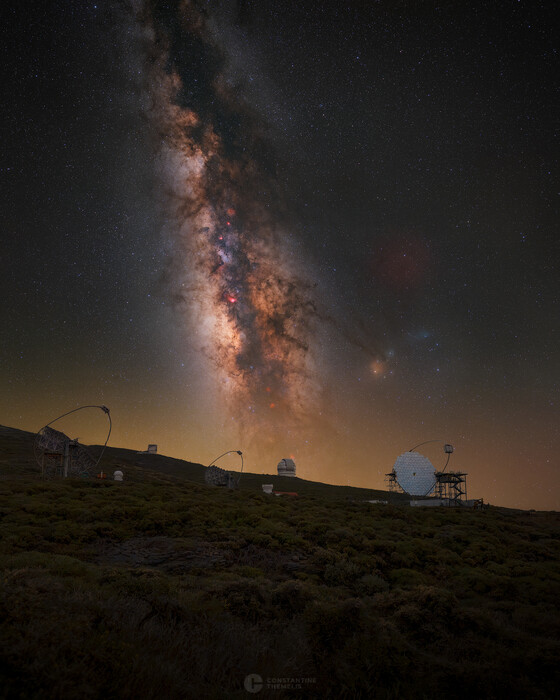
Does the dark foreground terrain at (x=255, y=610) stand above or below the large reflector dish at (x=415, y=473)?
below

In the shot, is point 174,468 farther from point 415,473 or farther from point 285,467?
point 415,473

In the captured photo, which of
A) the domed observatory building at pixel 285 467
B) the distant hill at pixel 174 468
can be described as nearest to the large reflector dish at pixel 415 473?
the distant hill at pixel 174 468

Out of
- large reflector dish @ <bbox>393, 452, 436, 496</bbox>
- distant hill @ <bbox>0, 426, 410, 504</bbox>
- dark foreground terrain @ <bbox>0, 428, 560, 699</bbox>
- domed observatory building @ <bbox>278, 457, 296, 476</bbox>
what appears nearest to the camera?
dark foreground terrain @ <bbox>0, 428, 560, 699</bbox>

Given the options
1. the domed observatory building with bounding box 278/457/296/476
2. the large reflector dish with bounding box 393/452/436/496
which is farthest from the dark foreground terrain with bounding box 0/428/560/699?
the domed observatory building with bounding box 278/457/296/476

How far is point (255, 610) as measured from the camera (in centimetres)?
1065

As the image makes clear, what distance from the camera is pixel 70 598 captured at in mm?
8266

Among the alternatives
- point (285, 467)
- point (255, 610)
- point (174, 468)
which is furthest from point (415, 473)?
point (255, 610)

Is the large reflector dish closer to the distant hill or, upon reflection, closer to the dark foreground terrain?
the distant hill

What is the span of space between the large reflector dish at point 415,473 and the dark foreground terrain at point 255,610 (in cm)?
3880

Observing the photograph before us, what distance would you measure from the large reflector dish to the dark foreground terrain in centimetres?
3880

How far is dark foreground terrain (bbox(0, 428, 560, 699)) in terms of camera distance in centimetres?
647

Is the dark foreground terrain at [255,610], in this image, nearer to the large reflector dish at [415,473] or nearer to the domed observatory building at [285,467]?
the large reflector dish at [415,473]

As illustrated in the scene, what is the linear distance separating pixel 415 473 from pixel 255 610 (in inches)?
2245

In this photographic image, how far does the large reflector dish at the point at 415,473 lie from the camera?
6147 cm
